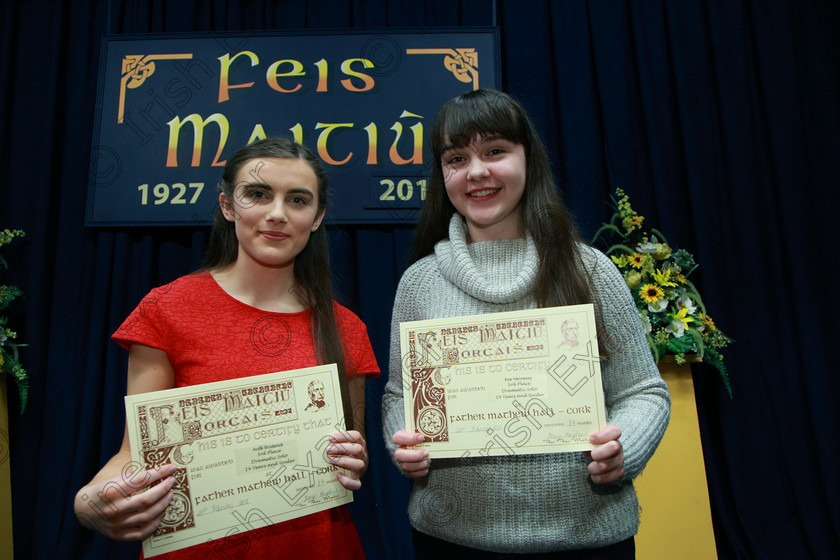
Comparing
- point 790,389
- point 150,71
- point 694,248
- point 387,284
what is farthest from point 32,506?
point 790,389

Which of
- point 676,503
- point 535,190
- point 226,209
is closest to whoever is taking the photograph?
point 535,190

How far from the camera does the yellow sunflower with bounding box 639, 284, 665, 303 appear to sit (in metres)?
2.20

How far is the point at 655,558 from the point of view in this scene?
204cm

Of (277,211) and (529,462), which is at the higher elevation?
(277,211)

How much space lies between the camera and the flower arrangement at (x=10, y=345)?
236cm

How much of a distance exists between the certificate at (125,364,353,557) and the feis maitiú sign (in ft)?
5.21

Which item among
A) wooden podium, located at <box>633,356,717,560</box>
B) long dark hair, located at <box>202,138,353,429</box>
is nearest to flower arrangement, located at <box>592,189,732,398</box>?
wooden podium, located at <box>633,356,717,560</box>

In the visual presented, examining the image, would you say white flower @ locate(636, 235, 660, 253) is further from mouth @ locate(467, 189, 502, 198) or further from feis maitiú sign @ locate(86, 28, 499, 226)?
mouth @ locate(467, 189, 502, 198)

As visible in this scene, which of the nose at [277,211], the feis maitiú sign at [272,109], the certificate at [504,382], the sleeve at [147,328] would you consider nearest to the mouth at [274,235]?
the nose at [277,211]

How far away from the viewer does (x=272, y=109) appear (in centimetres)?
264

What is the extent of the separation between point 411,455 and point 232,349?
0.45 m

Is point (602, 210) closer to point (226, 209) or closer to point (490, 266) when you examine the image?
point (490, 266)

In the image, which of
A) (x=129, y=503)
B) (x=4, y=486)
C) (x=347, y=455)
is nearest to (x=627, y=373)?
(x=347, y=455)

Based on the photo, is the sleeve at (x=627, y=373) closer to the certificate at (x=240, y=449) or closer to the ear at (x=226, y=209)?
the certificate at (x=240, y=449)
